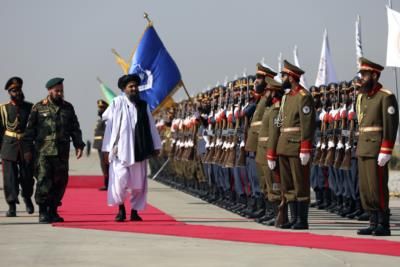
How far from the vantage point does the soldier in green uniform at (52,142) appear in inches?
552

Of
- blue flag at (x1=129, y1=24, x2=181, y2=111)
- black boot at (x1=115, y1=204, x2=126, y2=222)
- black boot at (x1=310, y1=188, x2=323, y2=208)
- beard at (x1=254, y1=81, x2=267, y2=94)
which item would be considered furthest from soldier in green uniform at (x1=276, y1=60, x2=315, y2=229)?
blue flag at (x1=129, y1=24, x2=181, y2=111)

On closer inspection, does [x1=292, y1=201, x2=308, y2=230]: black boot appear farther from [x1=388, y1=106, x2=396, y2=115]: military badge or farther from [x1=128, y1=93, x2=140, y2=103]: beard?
[x1=128, y1=93, x2=140, y2=103]: beard

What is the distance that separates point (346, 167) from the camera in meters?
15.5

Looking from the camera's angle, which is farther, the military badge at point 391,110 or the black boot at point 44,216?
the black boot at point 44,216

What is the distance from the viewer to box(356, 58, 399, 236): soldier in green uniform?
11.9 metres

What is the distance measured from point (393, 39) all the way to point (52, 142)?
5913 millimetres

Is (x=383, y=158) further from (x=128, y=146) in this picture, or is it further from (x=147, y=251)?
(x=128, y=146)

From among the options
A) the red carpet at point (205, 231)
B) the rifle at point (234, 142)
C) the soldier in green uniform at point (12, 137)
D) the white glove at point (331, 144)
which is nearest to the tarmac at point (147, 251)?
the red carpet at point (205, 231)

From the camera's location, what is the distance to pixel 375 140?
12023 millimetres

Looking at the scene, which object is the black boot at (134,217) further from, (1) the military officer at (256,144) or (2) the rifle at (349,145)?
(2) the rifle at (349,145)

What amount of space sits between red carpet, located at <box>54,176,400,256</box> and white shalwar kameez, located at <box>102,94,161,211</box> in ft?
1.12

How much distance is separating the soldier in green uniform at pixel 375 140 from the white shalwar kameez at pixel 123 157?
3338 millimetres

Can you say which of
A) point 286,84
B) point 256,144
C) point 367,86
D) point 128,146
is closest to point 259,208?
point 256,144

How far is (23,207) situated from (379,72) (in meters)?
7.49
